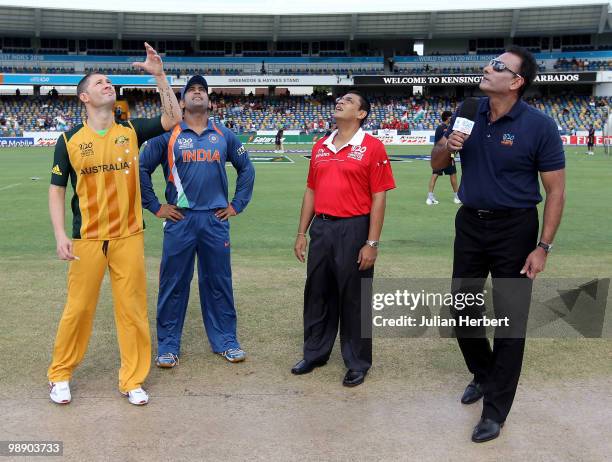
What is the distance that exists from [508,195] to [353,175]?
1.12 metres

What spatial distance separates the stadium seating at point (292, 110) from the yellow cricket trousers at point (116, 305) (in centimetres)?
4166

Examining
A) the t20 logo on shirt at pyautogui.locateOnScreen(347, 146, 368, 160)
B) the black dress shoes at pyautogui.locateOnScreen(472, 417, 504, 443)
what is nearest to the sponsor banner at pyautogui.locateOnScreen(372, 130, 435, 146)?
the t20 logo on shirt at pyautogui.locateOnScreen(347, 146, 368, 160)

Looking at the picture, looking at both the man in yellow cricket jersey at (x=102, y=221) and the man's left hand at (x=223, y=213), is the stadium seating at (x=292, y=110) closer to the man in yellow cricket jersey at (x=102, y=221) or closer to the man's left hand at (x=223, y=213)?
the man's left hand at (x=223, y=213)

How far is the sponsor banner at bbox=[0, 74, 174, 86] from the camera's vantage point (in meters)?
54.9

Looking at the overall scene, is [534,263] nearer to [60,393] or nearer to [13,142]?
[60,393]

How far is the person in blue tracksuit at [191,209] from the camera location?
4660 millimetres

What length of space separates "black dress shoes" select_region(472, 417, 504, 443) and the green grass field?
95 centimetres

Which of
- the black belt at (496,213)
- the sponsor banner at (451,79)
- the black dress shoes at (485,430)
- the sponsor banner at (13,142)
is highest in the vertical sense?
the sponsor banner at (451,79)

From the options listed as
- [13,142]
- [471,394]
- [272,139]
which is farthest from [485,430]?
[13,142]

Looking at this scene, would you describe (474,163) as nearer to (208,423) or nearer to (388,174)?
(388,174)

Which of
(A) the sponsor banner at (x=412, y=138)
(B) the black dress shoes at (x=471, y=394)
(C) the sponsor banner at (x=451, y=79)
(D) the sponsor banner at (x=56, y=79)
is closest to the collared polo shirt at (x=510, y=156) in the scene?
(B) the black dress shoes at (x=471, y=394)

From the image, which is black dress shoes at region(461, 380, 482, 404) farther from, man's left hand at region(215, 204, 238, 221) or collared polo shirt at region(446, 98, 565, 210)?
man's left hand at region(215, 204, 238, 221)

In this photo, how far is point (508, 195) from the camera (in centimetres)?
362

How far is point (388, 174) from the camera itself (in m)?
4.38
